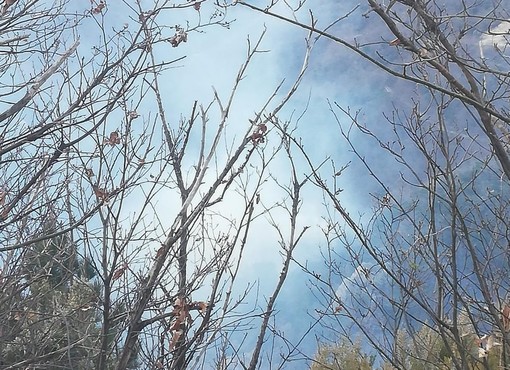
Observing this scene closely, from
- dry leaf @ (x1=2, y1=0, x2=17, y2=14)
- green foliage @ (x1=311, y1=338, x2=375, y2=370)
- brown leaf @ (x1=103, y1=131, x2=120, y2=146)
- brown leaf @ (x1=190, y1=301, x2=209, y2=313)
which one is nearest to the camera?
brown leaf @ (x1=190, y1=301, x2=209, y2=313)

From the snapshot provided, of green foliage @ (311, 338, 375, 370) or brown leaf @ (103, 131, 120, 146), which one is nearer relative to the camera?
brown leaf @ (103, 131, 120, 146)

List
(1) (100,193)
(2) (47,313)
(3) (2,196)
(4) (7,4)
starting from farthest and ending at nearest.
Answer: (2) (47,313), (3) (2,196), (1) (100,193), (4) (7,4)

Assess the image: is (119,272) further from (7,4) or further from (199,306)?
(7,4)

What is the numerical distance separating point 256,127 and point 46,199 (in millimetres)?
1044

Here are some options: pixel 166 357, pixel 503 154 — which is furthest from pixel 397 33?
pixel 166 357

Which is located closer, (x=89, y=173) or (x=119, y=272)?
(x=119, y=272)

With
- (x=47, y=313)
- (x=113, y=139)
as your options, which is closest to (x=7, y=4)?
(x=113, y=139)

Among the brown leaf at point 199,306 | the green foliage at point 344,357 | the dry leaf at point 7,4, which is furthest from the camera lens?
the green foliage at point 344,357

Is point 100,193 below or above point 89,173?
below

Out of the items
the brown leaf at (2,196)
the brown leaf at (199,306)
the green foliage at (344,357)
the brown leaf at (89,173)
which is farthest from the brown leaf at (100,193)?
the green foliage at (344,357)

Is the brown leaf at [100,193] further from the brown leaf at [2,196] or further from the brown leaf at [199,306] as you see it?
the brown leaf at [199,306]

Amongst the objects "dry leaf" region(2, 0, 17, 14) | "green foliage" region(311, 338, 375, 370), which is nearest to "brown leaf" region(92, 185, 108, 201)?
"dry leaf" region(2, 0, 17, 14)

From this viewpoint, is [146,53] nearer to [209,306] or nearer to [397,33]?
[209,306]

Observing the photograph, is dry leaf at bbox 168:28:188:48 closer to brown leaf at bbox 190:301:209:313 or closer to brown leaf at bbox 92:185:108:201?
brown leaf at bbox 92:185:108:201
